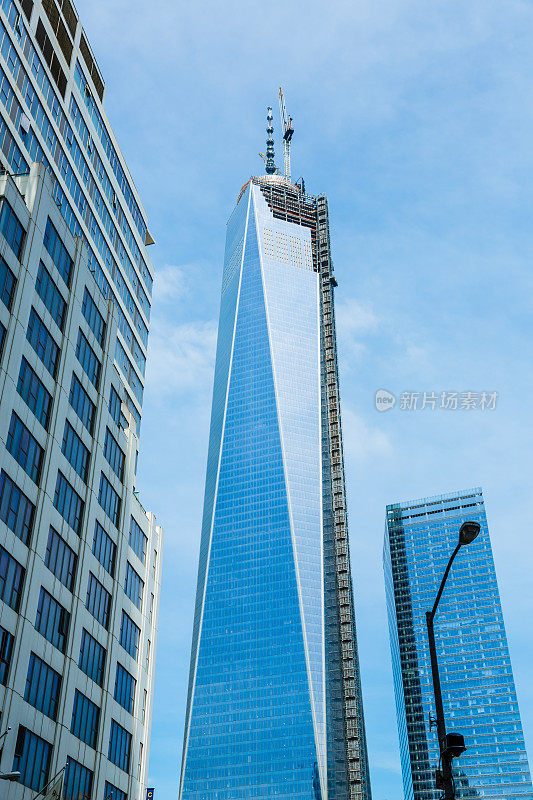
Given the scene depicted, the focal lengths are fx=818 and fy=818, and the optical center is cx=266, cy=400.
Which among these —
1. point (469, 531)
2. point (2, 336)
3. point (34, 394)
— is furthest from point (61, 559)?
point (469, 531)

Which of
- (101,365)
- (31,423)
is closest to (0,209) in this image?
(31,423)

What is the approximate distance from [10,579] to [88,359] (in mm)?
21482

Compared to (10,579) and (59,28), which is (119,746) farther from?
(59,28)

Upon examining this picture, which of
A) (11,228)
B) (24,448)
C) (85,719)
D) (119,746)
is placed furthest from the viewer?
(119,746)

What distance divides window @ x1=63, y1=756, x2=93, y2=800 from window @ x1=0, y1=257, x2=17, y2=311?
1152 inches

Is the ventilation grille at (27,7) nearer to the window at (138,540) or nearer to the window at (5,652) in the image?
the window at (138,540)

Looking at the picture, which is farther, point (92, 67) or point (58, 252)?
point (92, 67)

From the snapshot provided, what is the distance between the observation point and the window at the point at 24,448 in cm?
4978

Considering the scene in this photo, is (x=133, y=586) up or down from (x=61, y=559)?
up

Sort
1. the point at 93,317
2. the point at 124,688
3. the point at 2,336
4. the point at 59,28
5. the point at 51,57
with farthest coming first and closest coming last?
the point at 59,28 < the point at 51,57 < the point at 93,317 < the point at 124,688 < the point at 2,336

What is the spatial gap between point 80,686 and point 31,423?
18377mm

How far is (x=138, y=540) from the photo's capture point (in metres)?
73.4

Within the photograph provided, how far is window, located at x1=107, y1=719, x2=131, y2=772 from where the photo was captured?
199 ft

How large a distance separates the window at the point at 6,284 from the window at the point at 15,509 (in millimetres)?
10859
